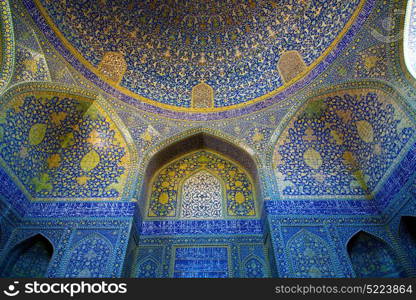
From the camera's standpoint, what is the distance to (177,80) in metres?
7.80

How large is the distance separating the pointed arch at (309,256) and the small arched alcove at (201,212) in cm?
68

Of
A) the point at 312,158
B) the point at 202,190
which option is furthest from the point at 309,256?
the point at 202,190

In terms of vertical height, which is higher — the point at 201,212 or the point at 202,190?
the point at 202,190

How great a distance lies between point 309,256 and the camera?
4949 mm

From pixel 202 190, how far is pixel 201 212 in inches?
24.2

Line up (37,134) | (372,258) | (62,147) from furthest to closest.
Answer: (62,147) < (37,134) < (372,258)

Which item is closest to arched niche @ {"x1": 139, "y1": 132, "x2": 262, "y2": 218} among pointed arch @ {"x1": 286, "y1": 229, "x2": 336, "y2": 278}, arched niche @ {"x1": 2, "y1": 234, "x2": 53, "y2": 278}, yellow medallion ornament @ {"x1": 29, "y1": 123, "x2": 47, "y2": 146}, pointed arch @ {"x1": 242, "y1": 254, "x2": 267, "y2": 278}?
pointed arch @ {"x1": 242, "y1": 254, "x2": 267, "y2": 278}

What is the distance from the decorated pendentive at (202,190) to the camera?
6.25 m

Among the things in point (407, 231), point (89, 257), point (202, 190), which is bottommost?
point (89, 257)

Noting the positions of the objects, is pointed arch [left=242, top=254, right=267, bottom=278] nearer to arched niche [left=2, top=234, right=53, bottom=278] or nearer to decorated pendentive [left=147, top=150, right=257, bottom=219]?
decorated pendentive [left=147, top=150, right=257, bottom=219]

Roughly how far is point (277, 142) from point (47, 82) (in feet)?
16.3

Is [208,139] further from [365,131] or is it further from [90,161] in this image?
[365,131]

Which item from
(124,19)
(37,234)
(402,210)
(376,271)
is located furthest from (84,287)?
(124,19)

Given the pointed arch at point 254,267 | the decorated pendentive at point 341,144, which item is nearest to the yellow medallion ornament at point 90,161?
the pointed arch at point 254,267
